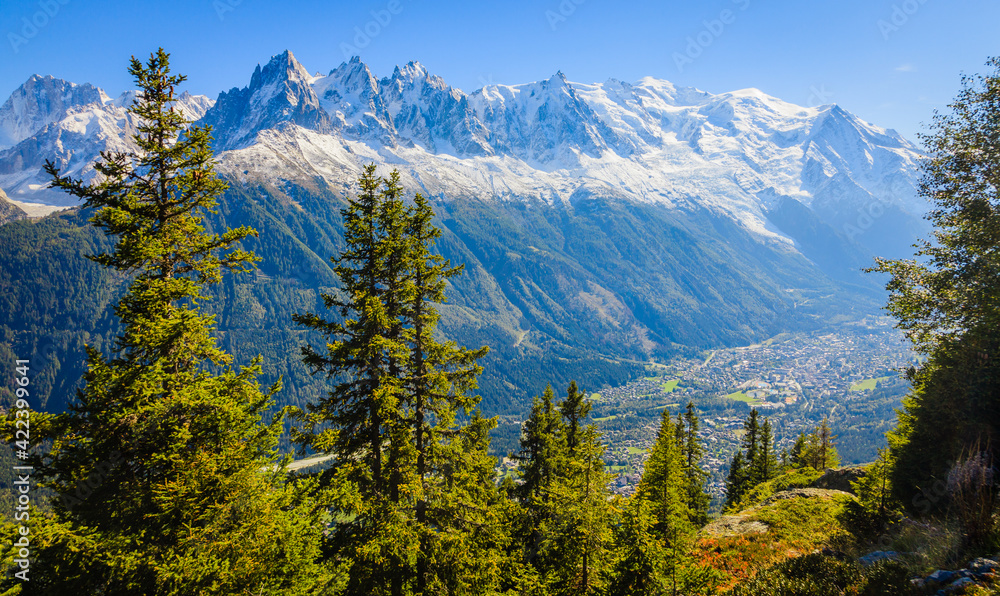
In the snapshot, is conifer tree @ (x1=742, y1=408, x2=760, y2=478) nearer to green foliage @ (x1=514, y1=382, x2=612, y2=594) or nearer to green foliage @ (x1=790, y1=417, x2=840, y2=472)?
green foliage @ (x1=790, y1=417, x2=840, y2=472)

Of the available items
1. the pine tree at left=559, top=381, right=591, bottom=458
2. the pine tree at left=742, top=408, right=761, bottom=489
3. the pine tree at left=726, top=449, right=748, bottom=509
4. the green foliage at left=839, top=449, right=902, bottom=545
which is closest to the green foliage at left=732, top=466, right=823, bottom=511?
the pine tree at left=726, top=449, right=748, bottom=509

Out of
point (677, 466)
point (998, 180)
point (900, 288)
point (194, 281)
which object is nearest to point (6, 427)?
point (194, 281)

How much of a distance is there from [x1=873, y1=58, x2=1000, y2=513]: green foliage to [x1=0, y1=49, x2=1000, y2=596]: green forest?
0.26 feet

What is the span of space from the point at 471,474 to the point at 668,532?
477 inches

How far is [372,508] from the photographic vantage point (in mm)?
12758

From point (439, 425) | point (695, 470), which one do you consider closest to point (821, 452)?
point (695, 470)

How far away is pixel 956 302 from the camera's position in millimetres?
16312

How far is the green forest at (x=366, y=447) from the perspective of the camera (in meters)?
9.84

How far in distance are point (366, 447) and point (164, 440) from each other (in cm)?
541

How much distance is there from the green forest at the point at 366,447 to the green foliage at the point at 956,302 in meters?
0.08

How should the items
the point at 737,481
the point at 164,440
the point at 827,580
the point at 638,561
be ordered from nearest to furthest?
the point at 164,440 → the point at 827,580 → the point at 638,561 → the point at 737,481

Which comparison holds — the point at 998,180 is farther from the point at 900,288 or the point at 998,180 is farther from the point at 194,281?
the point at 194,281

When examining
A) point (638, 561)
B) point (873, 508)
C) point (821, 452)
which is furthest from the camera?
point (821, 452)

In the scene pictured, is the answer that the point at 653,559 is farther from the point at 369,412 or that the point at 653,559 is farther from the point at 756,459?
the point at 756,459
